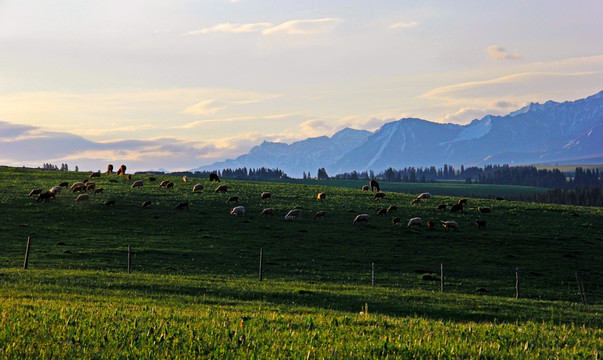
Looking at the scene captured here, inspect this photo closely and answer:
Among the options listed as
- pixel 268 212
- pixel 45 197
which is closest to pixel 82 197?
pixel 45 197

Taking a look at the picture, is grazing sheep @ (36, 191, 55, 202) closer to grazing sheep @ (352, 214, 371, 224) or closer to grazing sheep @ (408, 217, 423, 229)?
grazing sheep @ (352, 214, 371, 224)

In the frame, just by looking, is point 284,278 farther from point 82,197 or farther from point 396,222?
point 82,197

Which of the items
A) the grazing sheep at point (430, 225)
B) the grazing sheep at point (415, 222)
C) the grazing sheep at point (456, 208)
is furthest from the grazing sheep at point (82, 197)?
the grazing sheep at point (456, 208)

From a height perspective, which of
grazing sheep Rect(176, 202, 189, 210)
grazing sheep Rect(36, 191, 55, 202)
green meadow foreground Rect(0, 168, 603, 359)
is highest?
grazing sheep Rect(36, 191, 55, 202)

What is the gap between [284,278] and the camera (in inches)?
1668

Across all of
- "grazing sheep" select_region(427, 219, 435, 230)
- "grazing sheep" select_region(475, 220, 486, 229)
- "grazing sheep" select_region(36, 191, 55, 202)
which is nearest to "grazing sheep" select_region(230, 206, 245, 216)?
"grazing sheep" select_region(427, 219, 435, 230)

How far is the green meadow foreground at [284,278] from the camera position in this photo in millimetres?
11531

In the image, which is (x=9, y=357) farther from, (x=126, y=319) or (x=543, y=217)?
(x=543, y=217)

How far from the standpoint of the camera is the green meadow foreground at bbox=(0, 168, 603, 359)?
454 inches

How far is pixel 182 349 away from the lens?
10430 mm

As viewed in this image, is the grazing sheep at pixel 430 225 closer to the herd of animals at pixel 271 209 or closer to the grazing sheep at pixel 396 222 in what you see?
the herd of animals at pixel 271 209

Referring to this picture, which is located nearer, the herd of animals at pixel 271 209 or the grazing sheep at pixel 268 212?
the herd of animals at pixel 271 209

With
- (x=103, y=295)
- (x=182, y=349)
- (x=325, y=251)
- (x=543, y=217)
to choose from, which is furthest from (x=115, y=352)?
(x=543, y=217)

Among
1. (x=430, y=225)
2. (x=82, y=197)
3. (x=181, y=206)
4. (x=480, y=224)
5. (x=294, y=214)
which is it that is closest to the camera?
(x=430, y=225)
